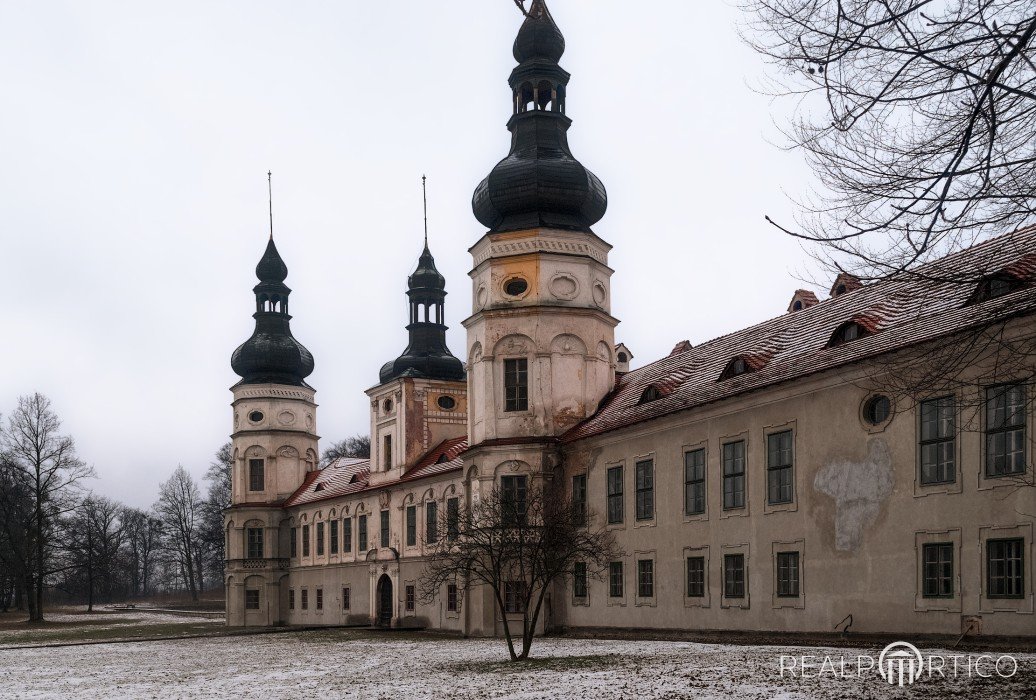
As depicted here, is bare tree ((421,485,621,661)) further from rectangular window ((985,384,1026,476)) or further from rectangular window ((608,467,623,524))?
rectangular window ((985,384,1026,476))

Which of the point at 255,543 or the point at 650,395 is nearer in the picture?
the point at 650,395

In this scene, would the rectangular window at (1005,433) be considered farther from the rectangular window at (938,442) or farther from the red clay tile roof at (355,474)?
the red clay tile roof at (355,474)

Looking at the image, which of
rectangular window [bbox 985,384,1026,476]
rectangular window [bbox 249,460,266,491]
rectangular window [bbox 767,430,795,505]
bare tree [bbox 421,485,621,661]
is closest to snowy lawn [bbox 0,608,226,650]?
rectangular window [bbox 249,460,266,491]

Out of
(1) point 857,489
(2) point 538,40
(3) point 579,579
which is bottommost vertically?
(3) point 579,579

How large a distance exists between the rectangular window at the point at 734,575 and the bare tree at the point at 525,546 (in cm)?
312

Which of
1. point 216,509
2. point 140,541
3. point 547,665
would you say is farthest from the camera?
point 140,541

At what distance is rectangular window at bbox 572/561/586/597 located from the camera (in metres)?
34.3

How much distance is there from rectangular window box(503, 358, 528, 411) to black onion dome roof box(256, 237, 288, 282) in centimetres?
3118

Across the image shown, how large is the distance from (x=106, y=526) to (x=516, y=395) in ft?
255

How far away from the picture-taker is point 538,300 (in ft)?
120

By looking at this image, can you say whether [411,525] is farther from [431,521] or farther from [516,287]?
[516,287]

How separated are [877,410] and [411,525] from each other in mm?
27240

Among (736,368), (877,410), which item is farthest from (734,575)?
(877,410)

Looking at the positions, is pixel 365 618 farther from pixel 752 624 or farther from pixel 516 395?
pixel 752 624
